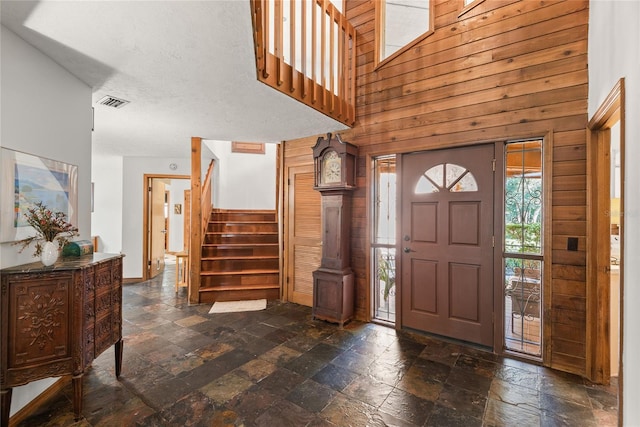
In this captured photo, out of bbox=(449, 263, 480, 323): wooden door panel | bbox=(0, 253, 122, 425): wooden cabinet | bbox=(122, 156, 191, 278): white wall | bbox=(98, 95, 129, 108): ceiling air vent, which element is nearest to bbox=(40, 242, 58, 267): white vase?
bbox=(0, 253, 122, 425): wooden cabinet

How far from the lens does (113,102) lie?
2777mm

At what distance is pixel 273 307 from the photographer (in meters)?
3.89

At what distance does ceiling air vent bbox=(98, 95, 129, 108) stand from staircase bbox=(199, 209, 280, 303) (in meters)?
2.27

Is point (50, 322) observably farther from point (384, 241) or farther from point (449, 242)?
point (449, 242)

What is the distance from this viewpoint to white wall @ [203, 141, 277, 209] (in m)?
6.38

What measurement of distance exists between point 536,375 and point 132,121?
4.74 m

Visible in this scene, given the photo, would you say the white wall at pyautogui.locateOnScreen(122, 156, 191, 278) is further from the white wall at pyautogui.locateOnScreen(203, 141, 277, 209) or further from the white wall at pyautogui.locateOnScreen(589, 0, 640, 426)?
the white wall at pyautogui.locateOnScreen(589, 0, 640, 426)

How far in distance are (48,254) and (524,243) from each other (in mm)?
3676

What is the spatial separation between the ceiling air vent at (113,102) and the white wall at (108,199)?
283 cm

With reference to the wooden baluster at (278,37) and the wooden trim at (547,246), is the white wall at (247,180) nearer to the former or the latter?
the wooden baluster at (278,37)

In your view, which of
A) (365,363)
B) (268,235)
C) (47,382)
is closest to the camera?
(47,382)

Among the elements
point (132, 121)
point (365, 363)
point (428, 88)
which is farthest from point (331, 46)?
point (365, 363)

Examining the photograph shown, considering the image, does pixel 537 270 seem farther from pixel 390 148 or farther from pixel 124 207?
pixel 124 207

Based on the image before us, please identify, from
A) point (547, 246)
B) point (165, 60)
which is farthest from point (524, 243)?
point (165, 60)
